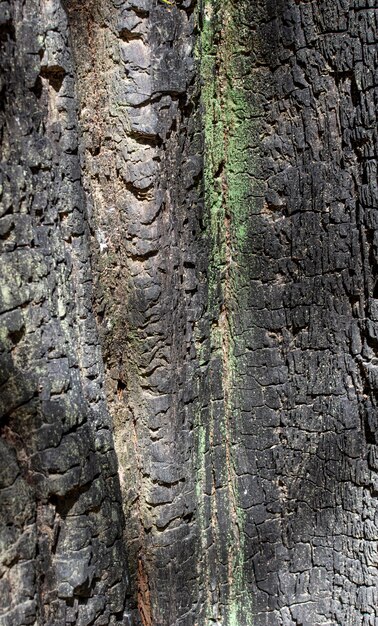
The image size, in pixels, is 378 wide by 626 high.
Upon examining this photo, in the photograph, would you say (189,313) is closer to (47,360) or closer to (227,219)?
(227,219)

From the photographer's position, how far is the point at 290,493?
4.70 ft

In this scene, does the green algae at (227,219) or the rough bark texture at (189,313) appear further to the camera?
the green algae at (227,219)

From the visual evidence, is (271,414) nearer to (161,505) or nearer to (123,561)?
(161,505)

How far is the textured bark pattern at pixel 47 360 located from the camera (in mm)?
1094

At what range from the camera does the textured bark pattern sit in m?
1.09

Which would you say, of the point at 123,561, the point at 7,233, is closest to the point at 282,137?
the point at 7,233

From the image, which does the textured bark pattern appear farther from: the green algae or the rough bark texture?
the green algae

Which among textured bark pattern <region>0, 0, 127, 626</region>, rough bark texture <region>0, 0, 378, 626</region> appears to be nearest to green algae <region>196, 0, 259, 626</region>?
rough bark texture <region>0, 0, 378, 626</region>

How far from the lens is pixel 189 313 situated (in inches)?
52.9

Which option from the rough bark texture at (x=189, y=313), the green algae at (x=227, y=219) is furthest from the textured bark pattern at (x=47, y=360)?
the green algae at (x=227, y=219)

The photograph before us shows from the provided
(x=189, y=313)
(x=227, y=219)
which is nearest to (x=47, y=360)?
(x=189, y=313)

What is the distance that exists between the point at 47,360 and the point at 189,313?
0.29 m

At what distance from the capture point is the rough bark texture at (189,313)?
113cm

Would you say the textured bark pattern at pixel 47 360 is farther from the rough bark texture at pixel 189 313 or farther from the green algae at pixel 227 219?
the green algae at pixel 227 219
